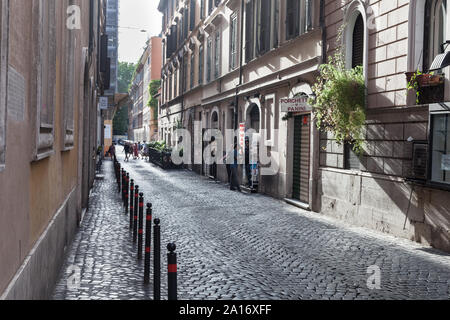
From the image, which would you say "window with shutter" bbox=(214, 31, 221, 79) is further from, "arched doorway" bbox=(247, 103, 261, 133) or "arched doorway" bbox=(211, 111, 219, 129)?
"arched doorway" bbox=(247, 103, 261, 133)

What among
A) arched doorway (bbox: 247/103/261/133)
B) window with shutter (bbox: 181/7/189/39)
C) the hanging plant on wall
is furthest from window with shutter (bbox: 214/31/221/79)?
the hanging plant on wall

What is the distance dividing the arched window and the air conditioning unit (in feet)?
4.58

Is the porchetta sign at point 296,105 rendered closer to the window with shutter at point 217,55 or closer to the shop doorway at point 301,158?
the shop doorway at point 301,158

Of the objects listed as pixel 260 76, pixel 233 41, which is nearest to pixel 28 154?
pixel 260 76

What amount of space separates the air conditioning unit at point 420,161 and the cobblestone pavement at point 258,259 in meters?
1.21

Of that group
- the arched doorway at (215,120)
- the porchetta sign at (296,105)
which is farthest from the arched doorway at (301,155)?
the arched doorway at (215,120)

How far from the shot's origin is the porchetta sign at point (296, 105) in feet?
45.7

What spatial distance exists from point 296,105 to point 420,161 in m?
5.24

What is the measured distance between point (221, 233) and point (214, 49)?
17855 mm

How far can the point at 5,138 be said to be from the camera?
10.1ft

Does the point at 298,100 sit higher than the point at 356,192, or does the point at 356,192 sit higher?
the point at 298,100

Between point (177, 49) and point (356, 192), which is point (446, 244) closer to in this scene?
point (356, 192)

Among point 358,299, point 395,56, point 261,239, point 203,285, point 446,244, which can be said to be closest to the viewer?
point 358,299

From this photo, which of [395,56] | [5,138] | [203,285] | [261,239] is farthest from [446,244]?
[5,138]
